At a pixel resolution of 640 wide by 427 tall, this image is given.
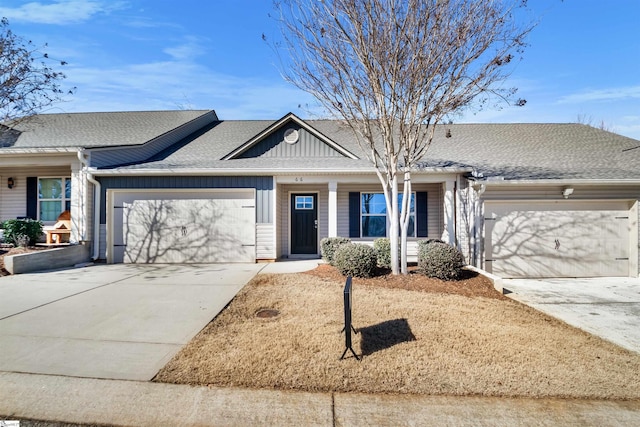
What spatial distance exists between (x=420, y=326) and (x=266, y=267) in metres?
5.13

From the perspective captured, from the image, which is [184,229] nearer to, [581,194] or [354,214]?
[354,214]

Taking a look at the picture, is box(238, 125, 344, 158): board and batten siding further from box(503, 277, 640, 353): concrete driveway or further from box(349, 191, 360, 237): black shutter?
box(503, 277, 640, 353): concrete driveway

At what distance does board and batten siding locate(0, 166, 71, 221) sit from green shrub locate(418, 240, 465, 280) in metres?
12.1

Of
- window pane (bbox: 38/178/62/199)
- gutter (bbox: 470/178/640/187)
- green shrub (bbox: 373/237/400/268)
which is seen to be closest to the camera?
green shrub (bbox: 373/237/400/268)

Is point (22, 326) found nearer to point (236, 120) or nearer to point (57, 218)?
point (57, 218)

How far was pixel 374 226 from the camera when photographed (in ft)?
34.2

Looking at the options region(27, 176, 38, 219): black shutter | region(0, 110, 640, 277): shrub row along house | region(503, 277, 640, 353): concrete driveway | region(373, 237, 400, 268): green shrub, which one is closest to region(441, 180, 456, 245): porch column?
region(0, 110, 640, 277): shrub row along house

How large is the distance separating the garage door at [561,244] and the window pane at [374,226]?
122 inches

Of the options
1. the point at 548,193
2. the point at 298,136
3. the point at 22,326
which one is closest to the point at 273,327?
the point at 22,326

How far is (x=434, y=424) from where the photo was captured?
2.49m

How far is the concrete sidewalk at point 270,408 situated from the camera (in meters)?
2.53

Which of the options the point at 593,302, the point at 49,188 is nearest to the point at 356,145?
the point at 593,302

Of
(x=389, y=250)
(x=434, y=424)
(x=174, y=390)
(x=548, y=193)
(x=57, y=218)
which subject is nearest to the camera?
(x=434, y=424)

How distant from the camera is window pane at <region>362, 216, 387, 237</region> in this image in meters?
10.4
